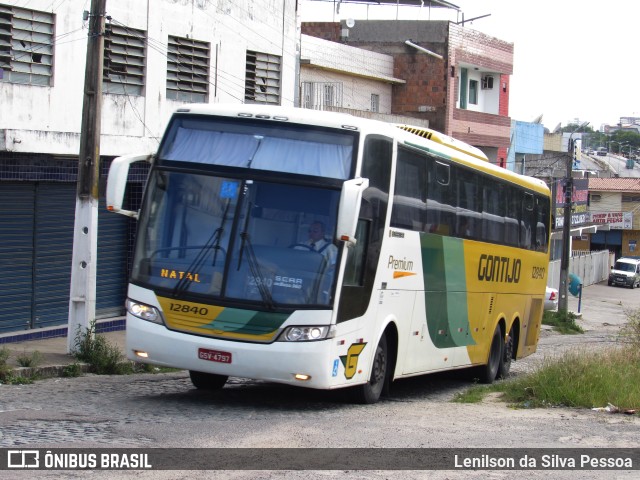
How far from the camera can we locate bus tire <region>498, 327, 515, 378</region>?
18844mm

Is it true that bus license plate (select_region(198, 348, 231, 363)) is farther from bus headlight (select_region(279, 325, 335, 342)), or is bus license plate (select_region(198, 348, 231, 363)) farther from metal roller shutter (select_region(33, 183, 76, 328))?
metal roller shutter (select_region(33, 183, 76, 328))

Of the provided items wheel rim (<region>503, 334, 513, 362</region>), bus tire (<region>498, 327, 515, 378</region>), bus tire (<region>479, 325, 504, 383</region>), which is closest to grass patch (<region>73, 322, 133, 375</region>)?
bus tire (<region>479, 325, 504, 383</region>)

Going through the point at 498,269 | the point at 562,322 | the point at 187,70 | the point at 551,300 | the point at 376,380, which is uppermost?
the point at 187,70

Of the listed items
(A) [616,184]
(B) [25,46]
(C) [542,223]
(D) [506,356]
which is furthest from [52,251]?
(A) [616,184]

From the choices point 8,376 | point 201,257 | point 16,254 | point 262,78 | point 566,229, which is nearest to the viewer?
point 201,257

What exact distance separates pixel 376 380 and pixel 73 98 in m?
8.95

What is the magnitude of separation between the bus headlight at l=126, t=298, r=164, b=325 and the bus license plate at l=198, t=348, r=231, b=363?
59 cm

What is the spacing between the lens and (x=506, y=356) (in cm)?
1925

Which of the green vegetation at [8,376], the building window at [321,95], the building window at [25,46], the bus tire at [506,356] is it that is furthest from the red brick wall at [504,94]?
the green vegetation at [8,376]

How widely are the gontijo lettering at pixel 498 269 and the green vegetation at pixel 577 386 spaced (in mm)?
2725

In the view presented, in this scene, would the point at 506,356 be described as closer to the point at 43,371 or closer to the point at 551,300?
the point at 43,371

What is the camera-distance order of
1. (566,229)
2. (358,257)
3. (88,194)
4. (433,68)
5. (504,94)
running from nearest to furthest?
(358,257), (88,194), (433,68), (566,229), (504,94)

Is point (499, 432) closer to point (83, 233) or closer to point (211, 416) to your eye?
point (211, 416)

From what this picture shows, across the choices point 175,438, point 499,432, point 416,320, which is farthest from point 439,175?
point 175,438
